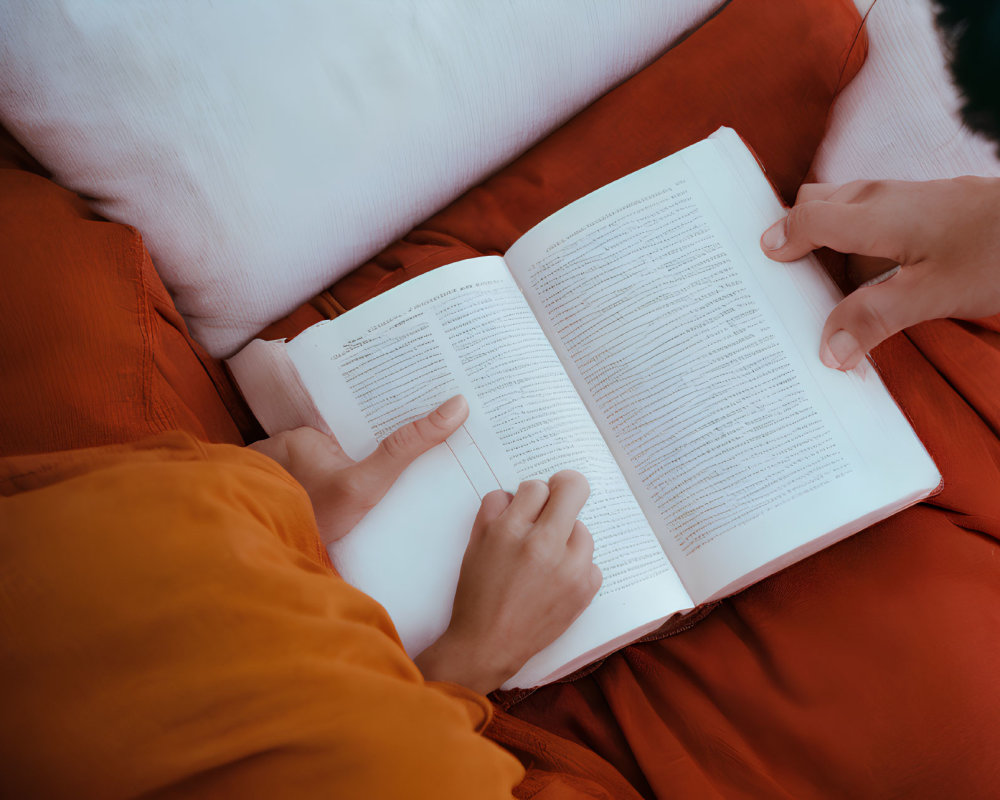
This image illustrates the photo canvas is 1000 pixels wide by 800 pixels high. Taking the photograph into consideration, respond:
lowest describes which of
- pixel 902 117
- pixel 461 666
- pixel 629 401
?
pixel 461 666

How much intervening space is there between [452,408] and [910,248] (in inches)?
16.8

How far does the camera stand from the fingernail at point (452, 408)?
562 mm

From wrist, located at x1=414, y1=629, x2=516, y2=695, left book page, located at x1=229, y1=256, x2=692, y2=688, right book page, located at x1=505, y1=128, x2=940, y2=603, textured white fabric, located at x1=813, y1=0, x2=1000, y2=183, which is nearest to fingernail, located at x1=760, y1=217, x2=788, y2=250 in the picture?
right book page, located at x1=505, y1=128, x2=940, y2=603

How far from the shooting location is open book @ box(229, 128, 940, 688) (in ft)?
1.85

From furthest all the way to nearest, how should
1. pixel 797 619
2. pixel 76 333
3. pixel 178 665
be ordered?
pixel 797 619 < pixel 76 333 < pixel 178 665

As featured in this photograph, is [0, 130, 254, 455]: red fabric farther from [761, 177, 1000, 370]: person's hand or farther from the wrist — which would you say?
[761, 177, 1000, 370]: person's hand

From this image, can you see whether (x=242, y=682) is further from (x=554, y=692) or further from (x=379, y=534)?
(x=554, y=692)

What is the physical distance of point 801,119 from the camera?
735 mm

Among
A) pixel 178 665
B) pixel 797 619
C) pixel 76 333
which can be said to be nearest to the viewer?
pixel 178 665

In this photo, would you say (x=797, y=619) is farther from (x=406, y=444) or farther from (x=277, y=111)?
(x=277, y=111)

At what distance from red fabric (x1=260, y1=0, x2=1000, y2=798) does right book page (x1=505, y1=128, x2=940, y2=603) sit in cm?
7

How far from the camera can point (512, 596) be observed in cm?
53

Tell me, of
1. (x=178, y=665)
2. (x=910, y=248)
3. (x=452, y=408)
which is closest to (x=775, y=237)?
(x=910, y=248)

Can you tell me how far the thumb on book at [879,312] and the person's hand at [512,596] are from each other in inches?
11.4
